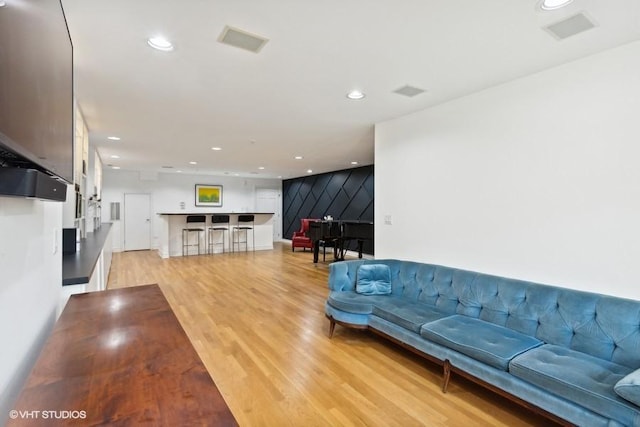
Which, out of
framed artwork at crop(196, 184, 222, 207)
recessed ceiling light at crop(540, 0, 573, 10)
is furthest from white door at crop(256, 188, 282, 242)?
recessed ceiling light at crop(540, 0, 573, 10)

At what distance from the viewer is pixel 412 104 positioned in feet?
11.6

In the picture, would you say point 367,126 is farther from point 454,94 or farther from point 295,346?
point 295,346

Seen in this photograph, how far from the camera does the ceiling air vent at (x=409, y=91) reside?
3.08 metres

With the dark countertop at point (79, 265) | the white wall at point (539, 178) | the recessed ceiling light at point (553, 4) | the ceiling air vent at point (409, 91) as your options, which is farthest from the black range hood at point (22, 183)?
the white wall at point (539, 178)

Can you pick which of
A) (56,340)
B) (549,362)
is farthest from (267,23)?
(549,362)

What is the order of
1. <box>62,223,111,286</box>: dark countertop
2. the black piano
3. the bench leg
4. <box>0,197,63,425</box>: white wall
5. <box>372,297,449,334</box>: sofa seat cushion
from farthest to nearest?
the black piano < <box>372,297,449,334</box>: sofa seat cushion < the bench leg < <box>62,223,111,286</box>: dark countertop < <box>0,197,63,425</box>: white wall

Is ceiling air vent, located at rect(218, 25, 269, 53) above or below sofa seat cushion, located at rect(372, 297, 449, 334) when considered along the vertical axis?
above

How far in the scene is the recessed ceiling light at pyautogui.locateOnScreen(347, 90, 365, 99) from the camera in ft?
10.5

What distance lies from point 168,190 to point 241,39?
387 inches

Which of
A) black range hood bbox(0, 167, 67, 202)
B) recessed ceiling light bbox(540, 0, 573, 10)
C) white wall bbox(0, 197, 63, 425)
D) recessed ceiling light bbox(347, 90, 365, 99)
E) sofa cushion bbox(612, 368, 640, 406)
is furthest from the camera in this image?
recessed ceiling light bbox(347, 90, 365, 99)

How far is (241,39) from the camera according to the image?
7.22 ft

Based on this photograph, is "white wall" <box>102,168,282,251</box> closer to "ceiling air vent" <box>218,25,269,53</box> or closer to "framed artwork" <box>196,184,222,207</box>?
"framed artwork" <box>196,184,222,207</box>

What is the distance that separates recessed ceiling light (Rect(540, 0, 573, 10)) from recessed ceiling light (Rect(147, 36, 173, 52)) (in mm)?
2340

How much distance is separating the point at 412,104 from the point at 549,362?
8.67ft
